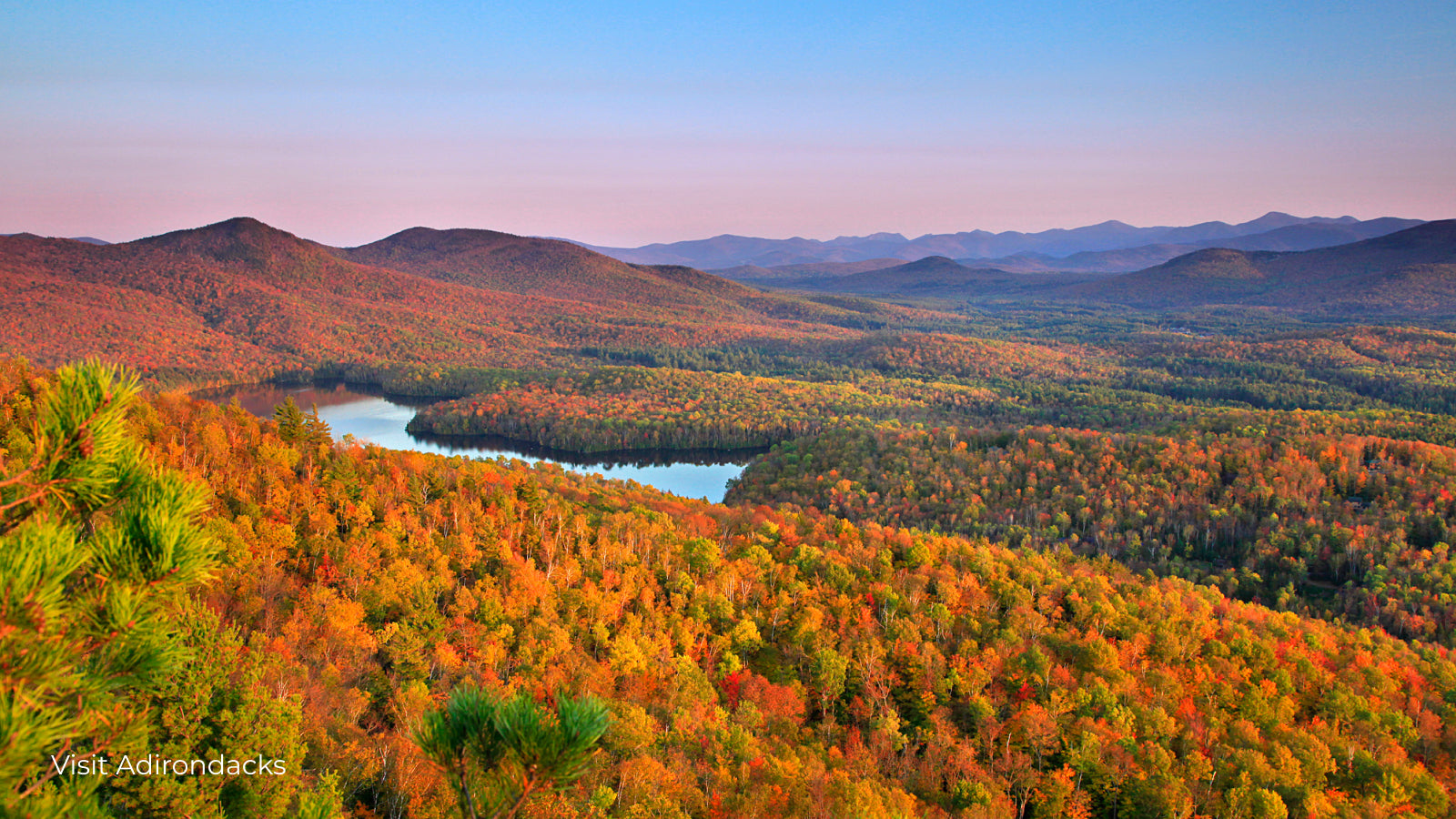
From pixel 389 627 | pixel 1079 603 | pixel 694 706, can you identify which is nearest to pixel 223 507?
pixel 389 627

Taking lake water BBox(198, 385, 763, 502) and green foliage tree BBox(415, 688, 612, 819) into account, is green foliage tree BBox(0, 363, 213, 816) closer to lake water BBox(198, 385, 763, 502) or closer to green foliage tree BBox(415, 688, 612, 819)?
green foliage tree BBox(415, 688, 612, 819)

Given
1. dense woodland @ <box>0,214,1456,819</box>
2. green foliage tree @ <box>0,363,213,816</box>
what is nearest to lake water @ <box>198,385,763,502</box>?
dense woodland @ <box>0,214,1456,819</box>

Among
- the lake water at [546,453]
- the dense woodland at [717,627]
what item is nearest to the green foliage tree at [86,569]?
the dense woodland at [717,627]

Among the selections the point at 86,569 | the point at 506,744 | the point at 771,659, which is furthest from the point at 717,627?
the point at 86,569

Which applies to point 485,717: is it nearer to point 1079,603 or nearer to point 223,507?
point 223,507

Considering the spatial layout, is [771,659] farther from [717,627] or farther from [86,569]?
[86,569]
